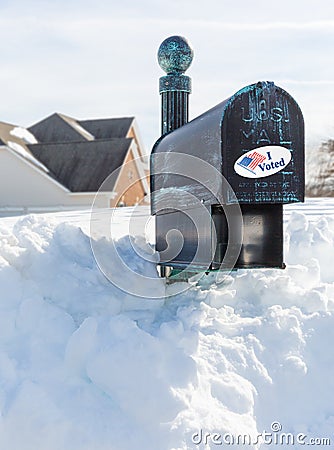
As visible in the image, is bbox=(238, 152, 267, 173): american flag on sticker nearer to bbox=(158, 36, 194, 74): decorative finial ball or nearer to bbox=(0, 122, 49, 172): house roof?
bbox=(158, 36, 194, 74): decorative finial ball

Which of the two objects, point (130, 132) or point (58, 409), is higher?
point (58, 409)

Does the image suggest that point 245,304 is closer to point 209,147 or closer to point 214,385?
point 214,385

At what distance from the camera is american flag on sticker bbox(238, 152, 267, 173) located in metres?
3.31

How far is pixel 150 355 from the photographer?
328 cm

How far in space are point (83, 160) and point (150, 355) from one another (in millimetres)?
18869

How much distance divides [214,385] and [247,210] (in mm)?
1049

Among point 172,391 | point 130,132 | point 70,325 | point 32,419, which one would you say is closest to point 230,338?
point 172,391

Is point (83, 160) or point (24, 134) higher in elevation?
point (24, 134)

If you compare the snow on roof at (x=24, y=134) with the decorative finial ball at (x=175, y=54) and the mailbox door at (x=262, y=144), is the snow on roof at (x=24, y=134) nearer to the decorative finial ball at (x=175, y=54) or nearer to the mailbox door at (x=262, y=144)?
the decorative finial ball at (x=175, y=54)

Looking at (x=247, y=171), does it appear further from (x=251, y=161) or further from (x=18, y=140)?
(x=18, y=140)

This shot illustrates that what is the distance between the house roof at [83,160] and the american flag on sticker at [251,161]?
17.3 metres

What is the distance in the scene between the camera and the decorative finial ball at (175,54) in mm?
4531

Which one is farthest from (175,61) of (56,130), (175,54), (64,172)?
(56,130)

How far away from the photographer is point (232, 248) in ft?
11.8
